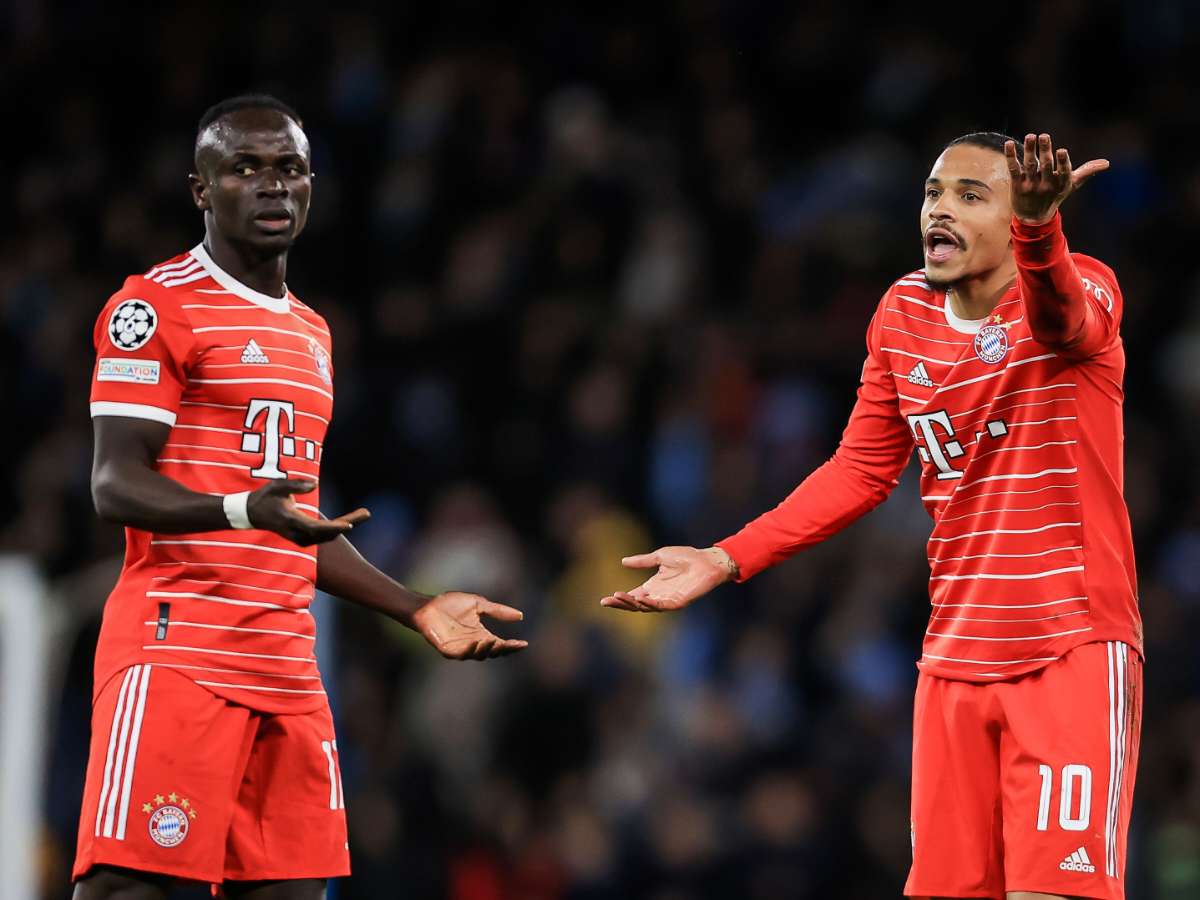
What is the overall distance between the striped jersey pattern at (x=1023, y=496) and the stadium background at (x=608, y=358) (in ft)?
10.3

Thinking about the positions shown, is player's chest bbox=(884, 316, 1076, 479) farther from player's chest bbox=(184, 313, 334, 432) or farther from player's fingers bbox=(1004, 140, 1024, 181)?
player's chest bbox=(184, 313, 334, 432)

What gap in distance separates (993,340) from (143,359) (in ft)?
6.48

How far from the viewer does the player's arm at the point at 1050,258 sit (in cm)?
403

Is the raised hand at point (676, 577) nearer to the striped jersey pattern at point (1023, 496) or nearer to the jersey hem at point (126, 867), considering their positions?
the striped jersey pattern at point (1023, 496)

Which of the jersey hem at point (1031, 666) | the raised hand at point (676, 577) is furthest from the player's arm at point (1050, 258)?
the raised hand at point (676, 577)

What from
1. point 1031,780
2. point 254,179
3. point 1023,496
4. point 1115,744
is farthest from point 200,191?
point 1115,744

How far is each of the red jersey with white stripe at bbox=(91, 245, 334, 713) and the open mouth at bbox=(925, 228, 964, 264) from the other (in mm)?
1557

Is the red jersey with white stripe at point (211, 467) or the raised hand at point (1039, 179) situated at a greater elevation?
the raised hand at point (1039, 179)

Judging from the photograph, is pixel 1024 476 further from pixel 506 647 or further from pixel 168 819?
pixel 168 819

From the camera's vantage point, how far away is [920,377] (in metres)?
4.63

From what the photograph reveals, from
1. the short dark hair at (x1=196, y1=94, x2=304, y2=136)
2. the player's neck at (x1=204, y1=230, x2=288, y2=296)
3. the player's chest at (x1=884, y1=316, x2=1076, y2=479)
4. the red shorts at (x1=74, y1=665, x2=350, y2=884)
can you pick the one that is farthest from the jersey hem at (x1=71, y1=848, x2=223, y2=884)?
the player's chest at (x1=884, y1=316, x2=1076, y2=479)

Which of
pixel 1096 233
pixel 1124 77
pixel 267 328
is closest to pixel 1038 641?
pixel 267 328

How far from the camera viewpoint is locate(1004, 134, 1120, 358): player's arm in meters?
4.03

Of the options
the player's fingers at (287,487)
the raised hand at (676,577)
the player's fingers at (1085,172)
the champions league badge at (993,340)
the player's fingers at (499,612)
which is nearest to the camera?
the player's fingers at (287,487)
